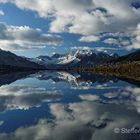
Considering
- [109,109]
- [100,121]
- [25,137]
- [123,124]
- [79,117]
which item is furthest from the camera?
[109,109]

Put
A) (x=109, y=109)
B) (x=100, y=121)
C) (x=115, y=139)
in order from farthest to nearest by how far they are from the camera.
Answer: (x=109, y=109) → (x=100, y=121) → (x=115, y=139)

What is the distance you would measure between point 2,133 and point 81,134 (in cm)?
663

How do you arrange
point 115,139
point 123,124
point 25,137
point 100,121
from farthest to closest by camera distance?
point 100,121
point 123,124
point 25,137
point 115,139

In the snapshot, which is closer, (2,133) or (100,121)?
(2,133)

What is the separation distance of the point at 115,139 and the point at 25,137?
23.5ft

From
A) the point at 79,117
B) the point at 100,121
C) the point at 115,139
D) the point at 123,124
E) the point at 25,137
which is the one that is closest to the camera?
the point at 115,139

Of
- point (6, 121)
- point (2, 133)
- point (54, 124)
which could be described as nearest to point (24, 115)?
point (6, 121)

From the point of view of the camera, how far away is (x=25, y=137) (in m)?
27.6

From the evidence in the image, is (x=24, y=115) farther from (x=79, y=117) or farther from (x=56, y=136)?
(x=56, y=136)

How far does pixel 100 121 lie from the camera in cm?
3503

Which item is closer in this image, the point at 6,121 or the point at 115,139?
the point at 115,139

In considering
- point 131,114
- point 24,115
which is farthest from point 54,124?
point 131,114

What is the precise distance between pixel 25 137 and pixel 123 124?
10016mm

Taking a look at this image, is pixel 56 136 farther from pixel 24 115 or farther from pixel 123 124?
pixel 24 115
